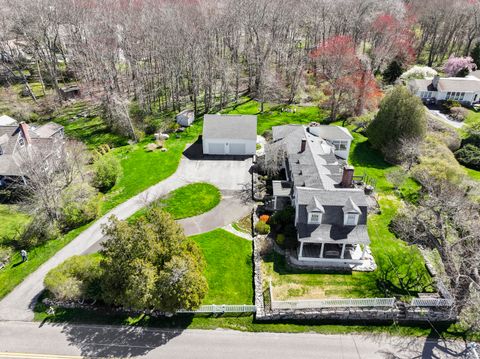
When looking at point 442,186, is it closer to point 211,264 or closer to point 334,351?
point 334,351

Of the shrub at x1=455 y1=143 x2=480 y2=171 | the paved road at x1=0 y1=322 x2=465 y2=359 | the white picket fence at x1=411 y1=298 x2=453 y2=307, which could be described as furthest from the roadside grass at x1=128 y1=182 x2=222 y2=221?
the shrub at x1=455 y1=143 x2=480 y2=171

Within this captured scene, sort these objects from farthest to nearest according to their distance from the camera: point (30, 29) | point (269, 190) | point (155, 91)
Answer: point (155, 91)
point (30, 29)
point (269, 190)

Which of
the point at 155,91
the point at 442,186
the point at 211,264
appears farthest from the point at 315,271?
the point at 155,91

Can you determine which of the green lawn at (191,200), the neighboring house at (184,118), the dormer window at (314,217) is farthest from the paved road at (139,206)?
the neighboring house at (184,118)

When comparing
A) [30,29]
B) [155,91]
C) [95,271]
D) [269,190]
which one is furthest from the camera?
[155,91]

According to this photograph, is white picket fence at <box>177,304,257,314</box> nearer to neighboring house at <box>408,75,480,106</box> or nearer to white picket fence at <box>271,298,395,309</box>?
white picket fence at <box>271,298,395,309</box>

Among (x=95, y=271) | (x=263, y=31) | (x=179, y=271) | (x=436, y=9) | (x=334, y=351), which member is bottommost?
(x=334, y=351)
